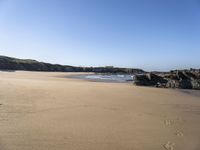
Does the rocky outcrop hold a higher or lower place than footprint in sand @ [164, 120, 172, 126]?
higher

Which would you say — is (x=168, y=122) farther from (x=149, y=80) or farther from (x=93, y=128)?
(x=149, y=80)

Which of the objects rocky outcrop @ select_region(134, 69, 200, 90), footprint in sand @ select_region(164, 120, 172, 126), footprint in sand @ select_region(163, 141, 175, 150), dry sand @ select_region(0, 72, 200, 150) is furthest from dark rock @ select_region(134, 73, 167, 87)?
footprint in sand @ select_region(163, 141, 175, 150)

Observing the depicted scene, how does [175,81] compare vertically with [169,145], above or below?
above

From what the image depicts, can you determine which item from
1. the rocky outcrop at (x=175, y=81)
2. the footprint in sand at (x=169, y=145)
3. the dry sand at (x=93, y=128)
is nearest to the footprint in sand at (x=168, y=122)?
the dry sand at (x=93, y=128)

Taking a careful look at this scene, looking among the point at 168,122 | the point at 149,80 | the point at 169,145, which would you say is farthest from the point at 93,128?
the point at 149,80

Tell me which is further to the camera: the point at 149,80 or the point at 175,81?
the point at 149,80

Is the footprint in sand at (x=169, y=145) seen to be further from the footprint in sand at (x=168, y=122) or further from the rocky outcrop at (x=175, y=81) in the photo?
the rocky outcrop at (x=175, y=81)

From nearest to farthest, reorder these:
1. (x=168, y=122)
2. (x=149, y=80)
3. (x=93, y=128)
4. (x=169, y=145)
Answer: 1. (x=169, y=145)
2. (x=93, y=128)
3. (x=168, y=122)
4. (x=149, y=80)

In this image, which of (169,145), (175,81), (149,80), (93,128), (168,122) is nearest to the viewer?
(169,145)

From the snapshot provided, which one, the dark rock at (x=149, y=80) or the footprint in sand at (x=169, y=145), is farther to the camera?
the dark rock at (x=149, y=80)

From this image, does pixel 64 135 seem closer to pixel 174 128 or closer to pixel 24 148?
pixel 24 148

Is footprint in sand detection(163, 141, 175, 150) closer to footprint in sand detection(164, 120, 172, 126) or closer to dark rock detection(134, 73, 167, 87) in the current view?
footprint in sand detection(164, 120, 172, 126)

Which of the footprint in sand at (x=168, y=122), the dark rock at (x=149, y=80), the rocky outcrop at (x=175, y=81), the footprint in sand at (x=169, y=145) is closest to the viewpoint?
the footprint in sand at (x=169, y=145)

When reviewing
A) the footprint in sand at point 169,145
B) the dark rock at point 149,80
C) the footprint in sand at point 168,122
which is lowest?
the footprint in sand at point 169,145
